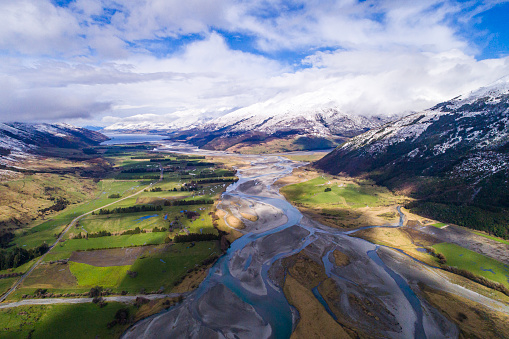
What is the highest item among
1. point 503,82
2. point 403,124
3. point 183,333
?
point 503,82

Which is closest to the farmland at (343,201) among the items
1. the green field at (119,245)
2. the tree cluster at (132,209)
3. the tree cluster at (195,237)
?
the tree cluster at (195,237)

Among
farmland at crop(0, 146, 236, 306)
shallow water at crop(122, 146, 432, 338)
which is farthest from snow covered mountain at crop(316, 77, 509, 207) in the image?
farmland at crop(0, 146, 236, 306)

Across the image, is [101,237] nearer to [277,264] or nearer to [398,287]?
[277,264]

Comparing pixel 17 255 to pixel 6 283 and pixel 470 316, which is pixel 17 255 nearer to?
pixel 6 283

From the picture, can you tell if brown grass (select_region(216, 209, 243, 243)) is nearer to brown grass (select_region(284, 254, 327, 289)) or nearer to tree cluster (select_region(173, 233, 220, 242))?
tree cluster (select_region(173, 233, 220, 242))

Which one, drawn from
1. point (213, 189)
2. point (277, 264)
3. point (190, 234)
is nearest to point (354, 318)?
point (277, 264)

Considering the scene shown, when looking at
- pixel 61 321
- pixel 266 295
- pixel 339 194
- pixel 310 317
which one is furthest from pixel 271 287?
pixel 339 194

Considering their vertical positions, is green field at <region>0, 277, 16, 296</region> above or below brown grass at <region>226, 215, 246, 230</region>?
below

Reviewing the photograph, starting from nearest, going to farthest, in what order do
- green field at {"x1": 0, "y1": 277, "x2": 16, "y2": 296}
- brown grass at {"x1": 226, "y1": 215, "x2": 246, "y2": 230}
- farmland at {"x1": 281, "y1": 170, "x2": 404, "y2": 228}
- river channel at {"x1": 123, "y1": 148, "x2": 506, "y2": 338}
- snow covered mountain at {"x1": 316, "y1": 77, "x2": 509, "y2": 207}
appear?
river channel at {"x1": 123, "y1": 148, "x2": 506, "y2": 338} < green field at {"x1": 0, "y1": 277, "x2": 16, "y2": 296} < brown grass at {"x1": 226, "y1": 215, "x2": 246, "y2": 230} < snow covered mountain at {"x1": 316, "y1": 77, "x2": 509, "y2": 207} < farmland at {"x1": 281, "y1": 170, "x2": 404, "y2": 228}
